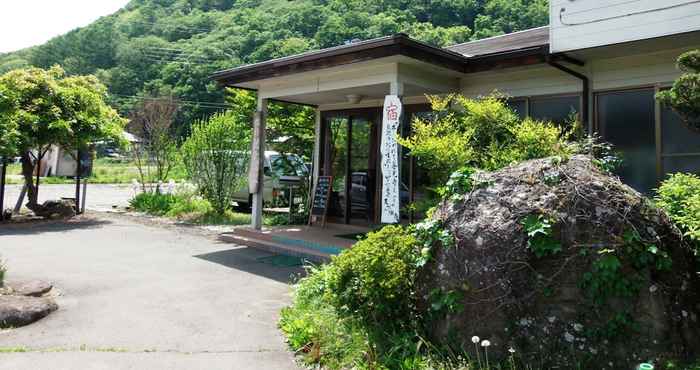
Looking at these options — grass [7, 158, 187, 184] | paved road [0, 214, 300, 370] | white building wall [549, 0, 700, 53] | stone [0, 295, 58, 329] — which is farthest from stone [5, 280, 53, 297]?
grass [7, 158, 187, 184]

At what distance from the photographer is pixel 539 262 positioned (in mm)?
3139

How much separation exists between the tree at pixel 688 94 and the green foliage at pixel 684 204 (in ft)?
2.38

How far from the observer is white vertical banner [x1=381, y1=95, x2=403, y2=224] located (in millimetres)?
6367

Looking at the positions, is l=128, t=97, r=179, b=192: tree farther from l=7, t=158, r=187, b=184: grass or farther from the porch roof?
l=7, t=158, r=187, b=184: grass

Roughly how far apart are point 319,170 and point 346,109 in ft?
5.33

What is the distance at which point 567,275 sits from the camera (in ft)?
9.98

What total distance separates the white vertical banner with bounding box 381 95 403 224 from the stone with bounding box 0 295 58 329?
13.1 feet

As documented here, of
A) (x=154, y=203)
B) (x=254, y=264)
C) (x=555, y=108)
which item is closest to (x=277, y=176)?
(x=154, y=203)

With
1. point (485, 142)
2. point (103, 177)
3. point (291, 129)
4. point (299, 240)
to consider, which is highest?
point (291, 129)

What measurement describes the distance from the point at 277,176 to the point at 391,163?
7.43 metres

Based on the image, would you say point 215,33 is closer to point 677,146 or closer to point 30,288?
point 30,288

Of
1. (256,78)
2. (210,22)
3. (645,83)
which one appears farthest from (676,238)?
(210,22)

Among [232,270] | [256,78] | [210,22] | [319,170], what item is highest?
[210,22]

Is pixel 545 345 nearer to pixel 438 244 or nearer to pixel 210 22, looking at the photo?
pixel 438 244
